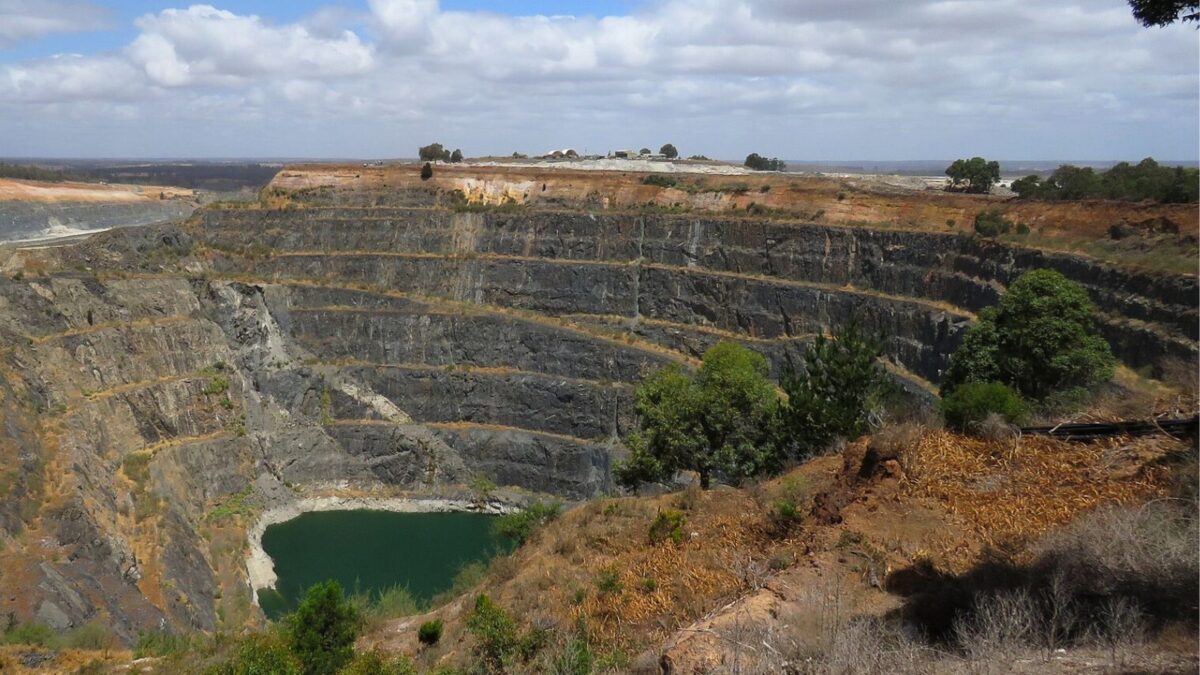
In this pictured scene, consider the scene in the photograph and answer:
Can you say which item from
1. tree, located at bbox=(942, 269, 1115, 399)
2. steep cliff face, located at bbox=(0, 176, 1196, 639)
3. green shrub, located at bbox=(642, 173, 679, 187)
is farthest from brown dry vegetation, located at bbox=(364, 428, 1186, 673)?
green shrub, located at bbox=(642, 173, 679, 187)

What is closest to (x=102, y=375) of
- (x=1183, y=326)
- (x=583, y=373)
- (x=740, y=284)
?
(x=583, y=373)

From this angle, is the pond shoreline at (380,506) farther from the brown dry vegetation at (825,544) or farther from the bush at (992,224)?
the bush at (992,224)

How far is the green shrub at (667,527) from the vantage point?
1442 cm

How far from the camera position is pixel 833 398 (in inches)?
898

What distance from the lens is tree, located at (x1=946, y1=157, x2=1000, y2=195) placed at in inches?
2108

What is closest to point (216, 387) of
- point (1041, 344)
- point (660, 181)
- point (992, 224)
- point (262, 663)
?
point (660, 181)

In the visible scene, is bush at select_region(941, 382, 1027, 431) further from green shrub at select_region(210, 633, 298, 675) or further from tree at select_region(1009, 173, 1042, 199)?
tree at select_region(1009, 173, 1042, 199)

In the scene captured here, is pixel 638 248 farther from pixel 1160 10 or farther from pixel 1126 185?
pixel 1160 10

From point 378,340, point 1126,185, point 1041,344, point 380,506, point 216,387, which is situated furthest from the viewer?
point 378,340

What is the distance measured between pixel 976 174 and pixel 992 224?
18.8 meters

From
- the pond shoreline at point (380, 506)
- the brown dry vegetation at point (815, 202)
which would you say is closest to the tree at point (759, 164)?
the brown dry vegetation at point (815, 202)

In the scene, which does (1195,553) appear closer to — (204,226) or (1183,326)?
(1183,326)

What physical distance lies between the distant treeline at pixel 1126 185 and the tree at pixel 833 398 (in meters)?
17.1

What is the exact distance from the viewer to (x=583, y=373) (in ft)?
140
